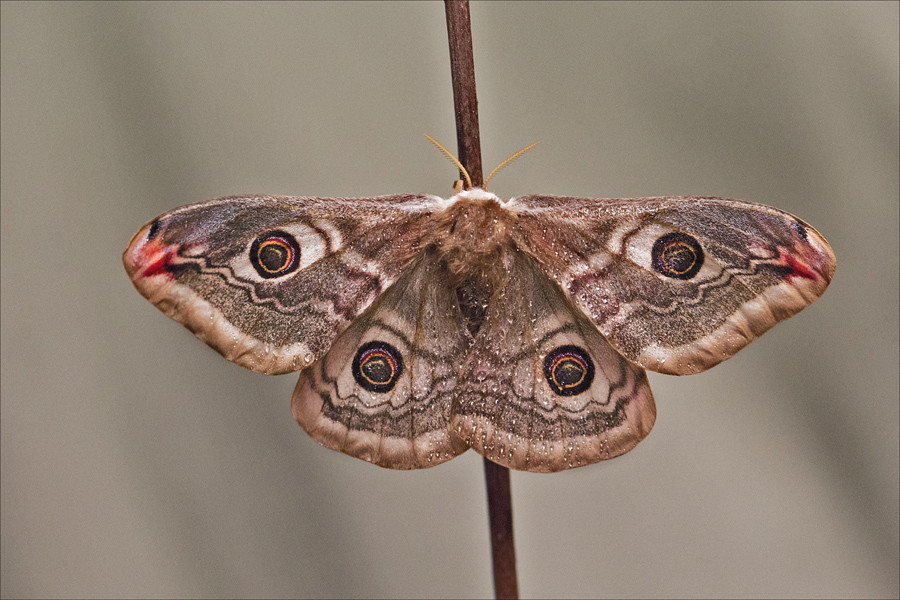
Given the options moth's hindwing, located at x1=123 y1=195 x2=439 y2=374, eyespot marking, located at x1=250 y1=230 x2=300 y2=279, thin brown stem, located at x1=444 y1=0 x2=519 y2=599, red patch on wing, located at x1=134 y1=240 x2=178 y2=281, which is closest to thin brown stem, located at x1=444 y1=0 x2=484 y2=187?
thin brown stem, located at x1=444 y1=0 x2=519 y2=599

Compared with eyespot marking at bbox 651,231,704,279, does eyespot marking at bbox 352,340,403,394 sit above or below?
below

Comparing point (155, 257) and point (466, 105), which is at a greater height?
point (466, 105)

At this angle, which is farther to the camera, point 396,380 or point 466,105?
Result: point 396,380

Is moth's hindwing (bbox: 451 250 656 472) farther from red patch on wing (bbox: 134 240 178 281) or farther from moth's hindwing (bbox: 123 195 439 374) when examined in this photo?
red patch on wing (bbox: 134 240 178 281)

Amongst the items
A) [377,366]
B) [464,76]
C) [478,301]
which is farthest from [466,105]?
[377,366]

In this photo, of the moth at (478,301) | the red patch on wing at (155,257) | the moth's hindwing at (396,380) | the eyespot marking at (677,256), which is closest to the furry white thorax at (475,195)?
the moth at (478,301)

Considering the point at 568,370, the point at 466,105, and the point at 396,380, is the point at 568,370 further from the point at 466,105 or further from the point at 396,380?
the point at 466,105
